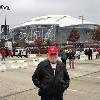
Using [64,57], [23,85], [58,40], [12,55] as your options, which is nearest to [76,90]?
[23,85]

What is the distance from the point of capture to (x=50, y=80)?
5758 millimetres

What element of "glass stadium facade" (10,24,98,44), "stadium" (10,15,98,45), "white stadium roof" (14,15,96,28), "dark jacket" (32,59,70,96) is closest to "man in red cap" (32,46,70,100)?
"dark jacket" (32,59,70,96)

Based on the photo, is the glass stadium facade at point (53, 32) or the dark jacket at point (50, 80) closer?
the dark jacket at point (50, 80)

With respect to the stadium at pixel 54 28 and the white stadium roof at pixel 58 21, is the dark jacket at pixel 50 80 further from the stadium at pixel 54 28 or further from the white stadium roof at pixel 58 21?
the white stadium roof at pixel 58 21

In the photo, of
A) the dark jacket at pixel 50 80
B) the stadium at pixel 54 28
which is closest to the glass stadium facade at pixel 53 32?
the stadium at pixel 54 28

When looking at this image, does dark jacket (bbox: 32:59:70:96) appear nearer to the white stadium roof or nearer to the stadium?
the stadium

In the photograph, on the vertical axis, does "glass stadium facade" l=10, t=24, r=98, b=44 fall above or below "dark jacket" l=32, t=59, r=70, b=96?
above

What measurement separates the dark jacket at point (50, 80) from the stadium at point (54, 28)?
527 feet

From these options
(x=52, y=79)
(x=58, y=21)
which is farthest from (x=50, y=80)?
(x=58, y=21)

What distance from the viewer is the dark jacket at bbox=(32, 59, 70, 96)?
5.76m

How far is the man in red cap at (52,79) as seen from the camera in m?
5.77

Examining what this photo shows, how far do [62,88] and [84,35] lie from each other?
576 feet

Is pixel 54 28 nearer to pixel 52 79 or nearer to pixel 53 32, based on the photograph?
pixel 53 32

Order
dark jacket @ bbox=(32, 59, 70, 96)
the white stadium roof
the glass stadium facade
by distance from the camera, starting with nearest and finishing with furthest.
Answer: dark jacket @ bbox=(32, 59, 70, 96) → the glass stadium facade → the white stadium roof
